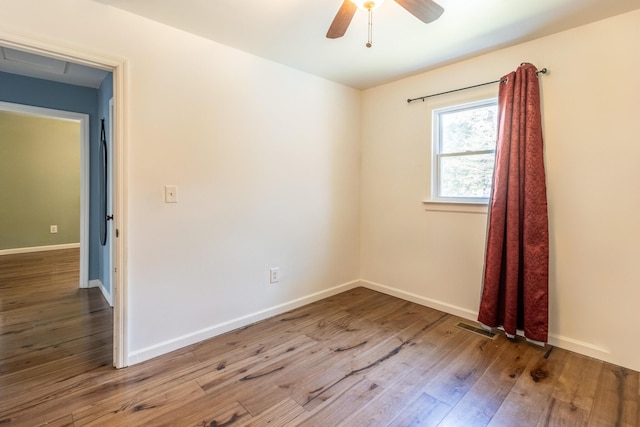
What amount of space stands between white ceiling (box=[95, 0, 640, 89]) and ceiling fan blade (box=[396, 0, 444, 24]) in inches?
13.7

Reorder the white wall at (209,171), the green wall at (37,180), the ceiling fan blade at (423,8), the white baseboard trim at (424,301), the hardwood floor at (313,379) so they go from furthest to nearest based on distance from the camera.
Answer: the green wall at (37,180), the white baseboard trim at (424,301), the white wall at (209,171), the hardwood floor at (313,379), the ceiling fan blade at (423,8)

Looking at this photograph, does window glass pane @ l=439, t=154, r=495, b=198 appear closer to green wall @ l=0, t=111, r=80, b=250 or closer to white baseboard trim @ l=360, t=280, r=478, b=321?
white baseboard trim @ l=360, t=280, r=478, b=321

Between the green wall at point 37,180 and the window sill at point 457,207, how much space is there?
617 cm

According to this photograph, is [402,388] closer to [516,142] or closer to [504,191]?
[504,191]

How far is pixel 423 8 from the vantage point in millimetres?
1575

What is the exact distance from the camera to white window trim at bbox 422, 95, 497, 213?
2.70 metres

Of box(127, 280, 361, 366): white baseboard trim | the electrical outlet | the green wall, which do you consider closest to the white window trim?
box(127, 280, 361, 366): white baseboard trim

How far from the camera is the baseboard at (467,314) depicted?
2191 mm

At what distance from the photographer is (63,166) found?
18.4 ft

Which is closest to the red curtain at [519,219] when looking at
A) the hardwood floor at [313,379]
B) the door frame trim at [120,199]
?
the hardwood floor at [313,379]

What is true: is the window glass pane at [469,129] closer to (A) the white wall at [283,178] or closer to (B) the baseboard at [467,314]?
A: (A) the white wall at [283,178]

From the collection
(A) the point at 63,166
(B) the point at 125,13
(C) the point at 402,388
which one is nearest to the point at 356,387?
(C) the point at 402,388

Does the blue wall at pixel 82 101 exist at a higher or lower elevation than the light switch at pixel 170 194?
higher

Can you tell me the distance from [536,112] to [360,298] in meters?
2.31
